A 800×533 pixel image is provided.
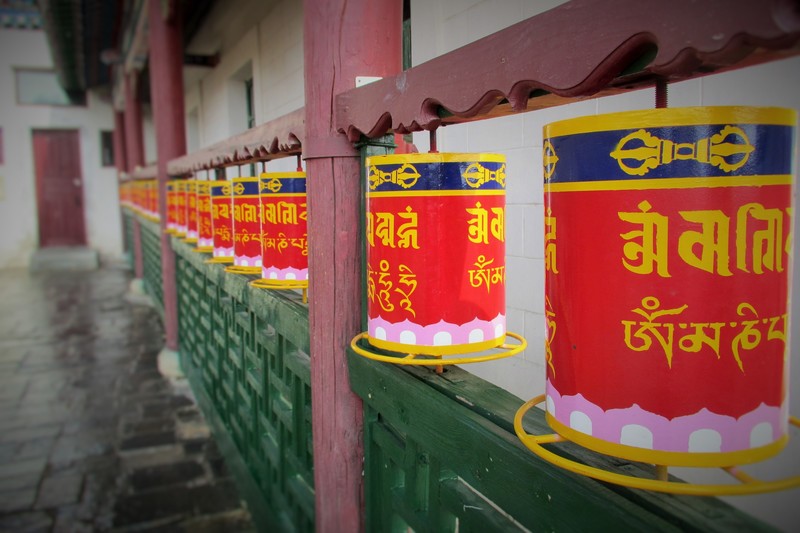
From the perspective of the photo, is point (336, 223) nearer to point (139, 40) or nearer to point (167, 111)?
point (167, 111)

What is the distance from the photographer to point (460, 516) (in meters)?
1.18

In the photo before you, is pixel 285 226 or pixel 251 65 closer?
pixel 285 226

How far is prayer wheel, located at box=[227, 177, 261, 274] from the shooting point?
7.38 ft

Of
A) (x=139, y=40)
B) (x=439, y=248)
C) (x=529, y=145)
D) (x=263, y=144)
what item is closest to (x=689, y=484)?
(x=439, y=248)

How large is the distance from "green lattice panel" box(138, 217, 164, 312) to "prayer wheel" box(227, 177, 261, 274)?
459 cm

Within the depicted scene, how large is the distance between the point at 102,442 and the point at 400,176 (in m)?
3.52

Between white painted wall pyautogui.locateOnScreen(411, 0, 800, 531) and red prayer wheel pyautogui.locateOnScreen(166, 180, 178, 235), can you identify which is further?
red prayer wheel pyautogui.locateOnScreen(166, 180, 178, 235)

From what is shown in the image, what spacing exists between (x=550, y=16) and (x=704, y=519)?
2.17 ft

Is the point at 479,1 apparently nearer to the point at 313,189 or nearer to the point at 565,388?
the point at 313,189

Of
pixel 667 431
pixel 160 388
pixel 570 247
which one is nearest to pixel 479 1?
pixel 570 247

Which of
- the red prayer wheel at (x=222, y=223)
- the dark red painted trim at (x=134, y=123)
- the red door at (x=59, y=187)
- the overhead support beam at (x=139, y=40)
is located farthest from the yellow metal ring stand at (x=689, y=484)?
the red door at (x=59, y=187)

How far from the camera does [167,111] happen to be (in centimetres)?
528

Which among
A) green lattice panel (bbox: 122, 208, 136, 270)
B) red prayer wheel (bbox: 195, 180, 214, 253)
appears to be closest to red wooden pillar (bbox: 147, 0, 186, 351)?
red prayer wheel (bbox: 195, 180, 214, 253)

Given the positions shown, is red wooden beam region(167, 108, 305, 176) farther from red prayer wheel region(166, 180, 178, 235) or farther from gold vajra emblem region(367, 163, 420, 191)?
red prayer wheel region(166, 180, 178, 235)
